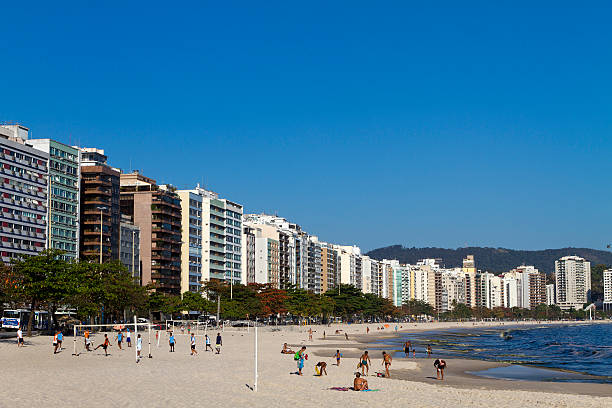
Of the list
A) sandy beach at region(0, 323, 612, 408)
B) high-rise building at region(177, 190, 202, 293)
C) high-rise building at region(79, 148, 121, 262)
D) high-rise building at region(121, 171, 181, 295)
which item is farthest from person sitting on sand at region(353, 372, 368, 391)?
high-rise building at region(177, 190, 202, 293)

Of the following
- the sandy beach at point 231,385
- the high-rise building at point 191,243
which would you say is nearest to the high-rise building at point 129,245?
the high-rise building at point 191,243

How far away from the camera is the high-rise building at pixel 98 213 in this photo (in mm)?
142125

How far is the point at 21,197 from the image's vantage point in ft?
411

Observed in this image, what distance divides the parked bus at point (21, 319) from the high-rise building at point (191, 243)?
54685 mm

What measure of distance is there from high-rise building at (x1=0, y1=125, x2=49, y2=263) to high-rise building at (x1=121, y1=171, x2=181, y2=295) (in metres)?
35.2

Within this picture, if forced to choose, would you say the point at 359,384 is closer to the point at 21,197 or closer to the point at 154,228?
the point at 21,197

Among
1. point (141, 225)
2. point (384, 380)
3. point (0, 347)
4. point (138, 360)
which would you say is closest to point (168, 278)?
point (141, 225)

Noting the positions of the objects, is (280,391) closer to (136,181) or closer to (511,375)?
(511,375)

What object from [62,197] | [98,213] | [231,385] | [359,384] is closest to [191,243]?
[98,213]

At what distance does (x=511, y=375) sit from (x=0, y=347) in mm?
43329

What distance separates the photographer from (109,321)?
13538cm

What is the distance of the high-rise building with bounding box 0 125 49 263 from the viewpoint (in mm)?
121188

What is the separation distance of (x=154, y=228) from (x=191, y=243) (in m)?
16.1

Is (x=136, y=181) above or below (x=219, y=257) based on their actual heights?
above
